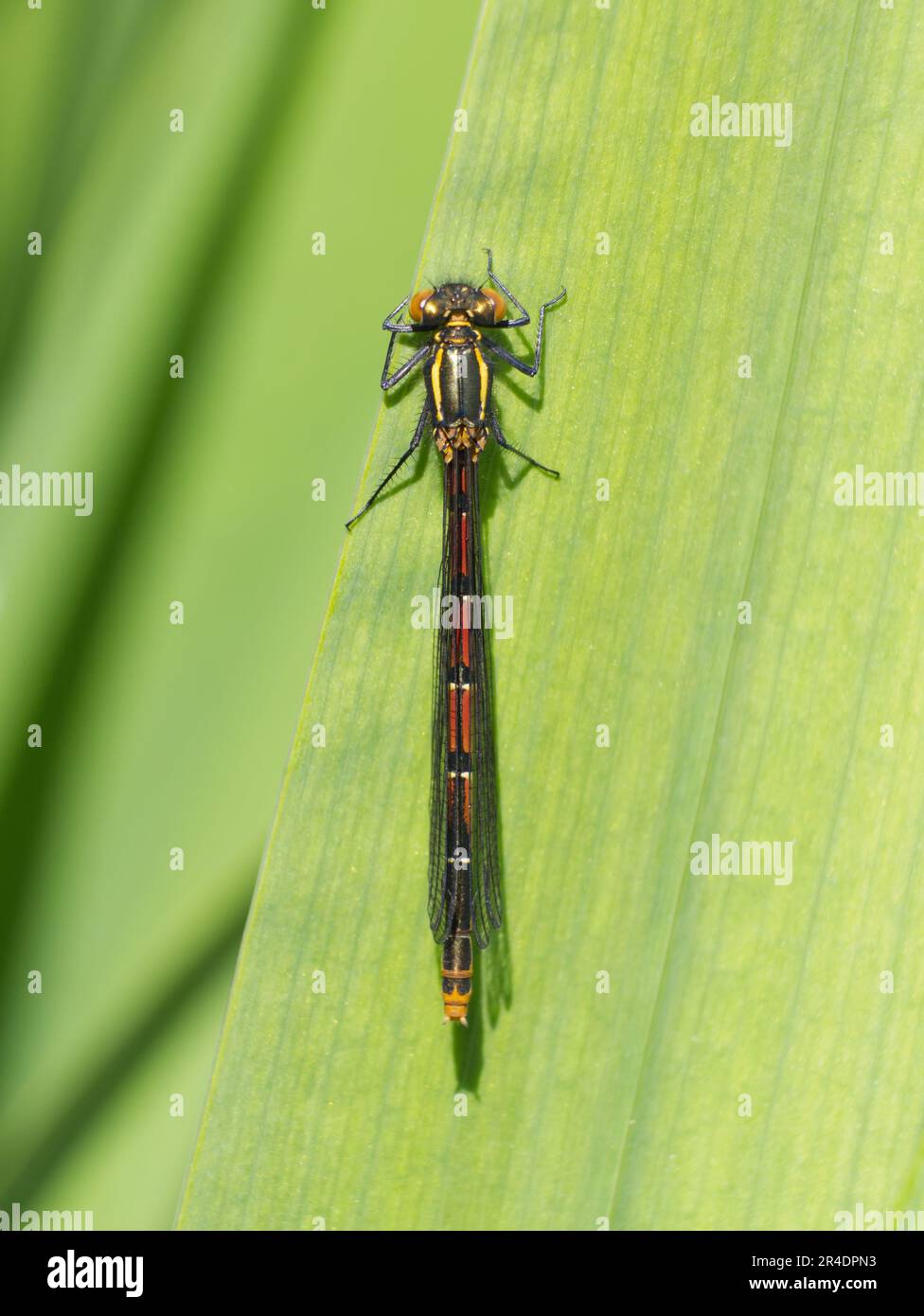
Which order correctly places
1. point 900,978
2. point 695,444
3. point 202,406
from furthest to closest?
point 202,406
point 695,444
point 900,978

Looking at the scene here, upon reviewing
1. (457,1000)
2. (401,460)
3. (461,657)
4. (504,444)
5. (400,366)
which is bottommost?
(457,1000)

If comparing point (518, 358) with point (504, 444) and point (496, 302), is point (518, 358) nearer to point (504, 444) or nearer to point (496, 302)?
point (496, 302)

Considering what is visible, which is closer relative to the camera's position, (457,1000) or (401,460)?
(457,1000)

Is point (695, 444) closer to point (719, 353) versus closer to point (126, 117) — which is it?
point (719, 353)

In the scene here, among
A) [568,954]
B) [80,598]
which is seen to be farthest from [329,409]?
[568,954]

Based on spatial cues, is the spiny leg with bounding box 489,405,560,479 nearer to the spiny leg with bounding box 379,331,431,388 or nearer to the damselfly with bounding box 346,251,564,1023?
the damselfly with bounding box 346,251,564,1023

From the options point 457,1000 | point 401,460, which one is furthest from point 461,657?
point 457,1000

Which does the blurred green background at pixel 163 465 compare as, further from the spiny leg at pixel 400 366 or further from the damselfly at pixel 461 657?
the damselfly at pixel 461 657
